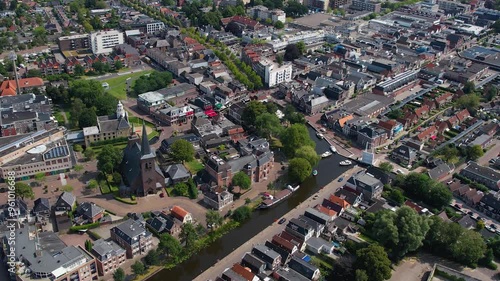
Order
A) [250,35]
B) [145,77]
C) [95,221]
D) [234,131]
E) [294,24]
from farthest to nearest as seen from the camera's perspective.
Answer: [294,24], [250,35], [145,77], [234,131], [95,221]

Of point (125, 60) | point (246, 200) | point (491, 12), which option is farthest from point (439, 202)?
point (491, 12)

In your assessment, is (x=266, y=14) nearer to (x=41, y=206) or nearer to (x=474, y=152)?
(x=474, y=152)

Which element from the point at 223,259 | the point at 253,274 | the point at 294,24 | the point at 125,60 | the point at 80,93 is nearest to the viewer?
the point at 253,274

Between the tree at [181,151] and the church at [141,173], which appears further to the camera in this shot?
the tree at [181,151]

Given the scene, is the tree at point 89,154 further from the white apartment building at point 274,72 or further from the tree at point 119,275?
the white apartment building at point 274,72

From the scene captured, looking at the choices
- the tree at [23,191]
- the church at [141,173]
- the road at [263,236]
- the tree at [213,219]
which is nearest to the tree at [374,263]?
the road at [263,236]

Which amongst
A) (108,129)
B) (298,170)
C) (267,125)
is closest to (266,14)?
(267,125)

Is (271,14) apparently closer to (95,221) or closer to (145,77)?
(145,77)

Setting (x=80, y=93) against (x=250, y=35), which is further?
(x=250, y=35)
